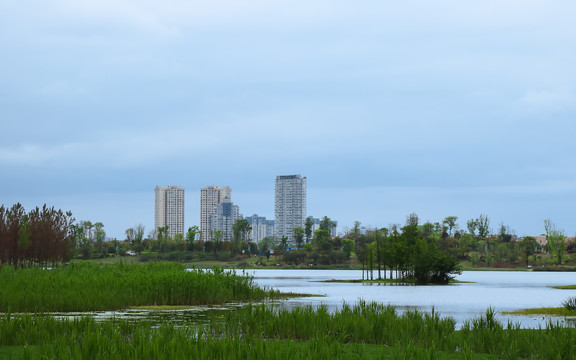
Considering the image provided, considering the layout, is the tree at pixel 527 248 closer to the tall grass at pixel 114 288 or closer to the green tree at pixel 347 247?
the green tree at pixel 347 247

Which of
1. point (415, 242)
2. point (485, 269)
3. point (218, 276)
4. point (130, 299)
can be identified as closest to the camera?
point (130, 299)

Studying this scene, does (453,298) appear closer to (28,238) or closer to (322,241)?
(28,238)

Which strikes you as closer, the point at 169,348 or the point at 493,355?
the point at 169,348

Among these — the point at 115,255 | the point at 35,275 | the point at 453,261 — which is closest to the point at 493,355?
the point at 35,275

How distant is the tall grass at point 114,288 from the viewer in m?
24.5

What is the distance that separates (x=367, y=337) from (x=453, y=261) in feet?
206

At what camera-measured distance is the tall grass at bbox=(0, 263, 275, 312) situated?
80.3 feet

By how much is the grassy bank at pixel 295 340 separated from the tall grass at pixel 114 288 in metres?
9.50

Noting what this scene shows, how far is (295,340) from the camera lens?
1520cm

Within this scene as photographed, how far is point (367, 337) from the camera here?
15.4m

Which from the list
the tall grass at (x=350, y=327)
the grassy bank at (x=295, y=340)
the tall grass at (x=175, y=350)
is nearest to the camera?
the tall grass at (x=175, y=350)

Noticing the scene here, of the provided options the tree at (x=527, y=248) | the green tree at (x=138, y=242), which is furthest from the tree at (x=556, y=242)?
the green tree at (x=138, y=242)

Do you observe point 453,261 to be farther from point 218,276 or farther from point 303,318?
point 303,318

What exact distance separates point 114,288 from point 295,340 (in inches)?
619
